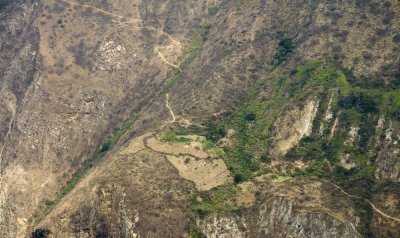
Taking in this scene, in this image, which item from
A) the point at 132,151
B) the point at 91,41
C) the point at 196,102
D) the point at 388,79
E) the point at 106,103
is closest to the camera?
the point at 388,79

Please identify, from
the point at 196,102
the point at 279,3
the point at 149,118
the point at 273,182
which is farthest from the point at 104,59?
the point at 273,182

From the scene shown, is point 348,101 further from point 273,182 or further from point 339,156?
point 273,182

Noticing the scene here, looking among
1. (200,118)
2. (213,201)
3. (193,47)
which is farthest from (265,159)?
(193,47)

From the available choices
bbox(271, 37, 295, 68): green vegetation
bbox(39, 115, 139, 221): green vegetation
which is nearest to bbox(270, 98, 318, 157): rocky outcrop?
bbox(271, 37, 295, 68): green vegetation

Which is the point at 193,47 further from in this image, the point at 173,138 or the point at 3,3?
the point at 3,3

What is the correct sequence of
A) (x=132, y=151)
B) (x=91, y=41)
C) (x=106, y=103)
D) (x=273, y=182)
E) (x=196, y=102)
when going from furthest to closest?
(x=91, y=41), (x=106, y=103), (x=196, y=102), (x=132, y=151), (x=273, y=182)

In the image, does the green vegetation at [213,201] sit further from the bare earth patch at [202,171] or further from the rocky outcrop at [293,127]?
the rocky outcrop at [293,127]

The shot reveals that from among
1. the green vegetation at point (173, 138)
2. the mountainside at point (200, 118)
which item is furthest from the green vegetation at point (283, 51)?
the green vegetation at point (173, 138)
